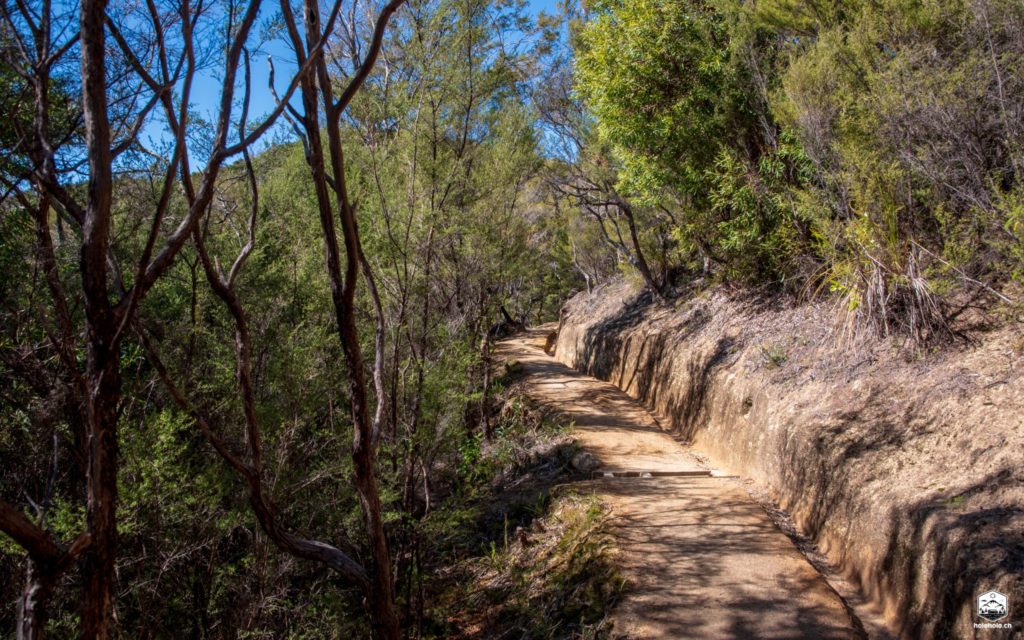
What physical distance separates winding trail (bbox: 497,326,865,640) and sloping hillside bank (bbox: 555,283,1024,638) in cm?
35

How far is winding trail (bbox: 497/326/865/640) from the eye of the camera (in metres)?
4.20

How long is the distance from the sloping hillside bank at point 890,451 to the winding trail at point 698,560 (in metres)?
0.35

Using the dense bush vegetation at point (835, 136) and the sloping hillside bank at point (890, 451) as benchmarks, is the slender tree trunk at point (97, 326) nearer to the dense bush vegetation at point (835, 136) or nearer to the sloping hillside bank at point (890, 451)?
the sloping hillside bank at point (890, 451)

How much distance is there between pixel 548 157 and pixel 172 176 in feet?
43.6

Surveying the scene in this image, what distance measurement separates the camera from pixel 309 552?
3330mm

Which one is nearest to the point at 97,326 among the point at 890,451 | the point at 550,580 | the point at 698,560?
the point at 550,580

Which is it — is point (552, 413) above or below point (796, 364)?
below

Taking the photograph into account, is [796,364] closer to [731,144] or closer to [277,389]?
[731,144]

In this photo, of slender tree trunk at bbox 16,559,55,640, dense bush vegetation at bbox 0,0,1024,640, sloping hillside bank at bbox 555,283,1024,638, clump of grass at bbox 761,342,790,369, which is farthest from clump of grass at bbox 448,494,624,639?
slender tree trunk at bbox 16,559,55,640

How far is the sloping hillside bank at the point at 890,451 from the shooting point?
351cm

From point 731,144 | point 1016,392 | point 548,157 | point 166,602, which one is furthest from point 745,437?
point 548,157

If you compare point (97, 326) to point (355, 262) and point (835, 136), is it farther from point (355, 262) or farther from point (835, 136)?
point (835, 136)

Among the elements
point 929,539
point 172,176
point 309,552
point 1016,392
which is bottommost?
point 929,539

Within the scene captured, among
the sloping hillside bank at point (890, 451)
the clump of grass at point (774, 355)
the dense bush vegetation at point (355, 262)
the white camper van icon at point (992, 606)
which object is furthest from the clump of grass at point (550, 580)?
the clump of grass at point (774, 355)
